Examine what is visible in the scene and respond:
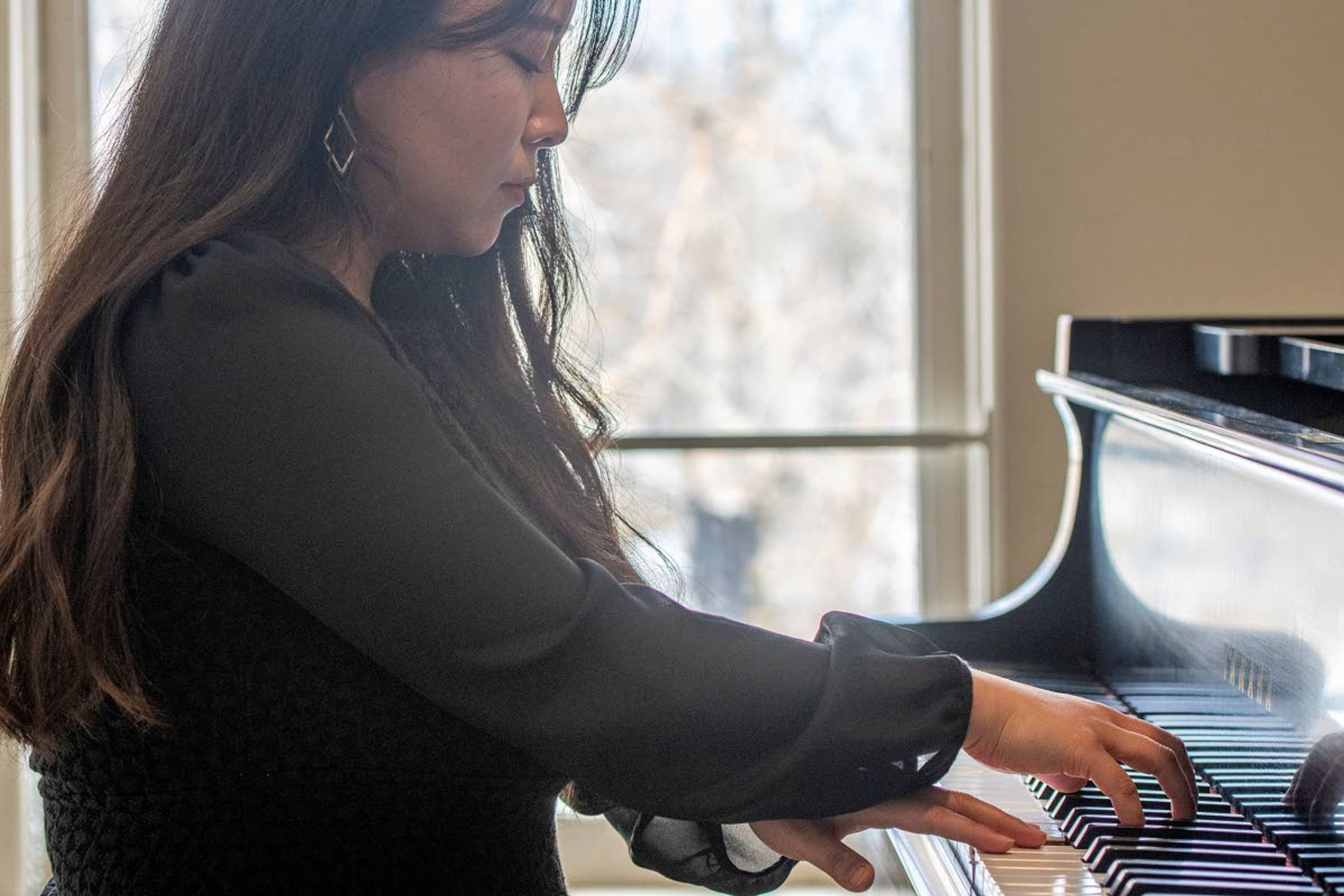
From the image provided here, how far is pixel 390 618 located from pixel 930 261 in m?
1.80

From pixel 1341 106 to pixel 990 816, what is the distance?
1.79 meters

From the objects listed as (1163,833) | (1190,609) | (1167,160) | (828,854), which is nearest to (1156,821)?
(1163,833)

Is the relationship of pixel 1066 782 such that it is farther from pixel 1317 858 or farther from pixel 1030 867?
pixel 1317 858

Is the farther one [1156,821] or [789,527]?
[789,527]

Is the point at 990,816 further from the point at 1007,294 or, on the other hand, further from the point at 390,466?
the point at 1007,294

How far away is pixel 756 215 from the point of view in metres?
2.51

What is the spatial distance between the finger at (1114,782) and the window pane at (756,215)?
1.63 metres

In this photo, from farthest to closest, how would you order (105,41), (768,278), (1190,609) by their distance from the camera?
(768,278)
(105,41)
(1190,609)

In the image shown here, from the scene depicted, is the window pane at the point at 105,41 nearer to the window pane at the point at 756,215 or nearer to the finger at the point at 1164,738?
the window pane at the point at 756,215

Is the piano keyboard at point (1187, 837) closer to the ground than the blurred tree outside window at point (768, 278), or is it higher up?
closer to the ground

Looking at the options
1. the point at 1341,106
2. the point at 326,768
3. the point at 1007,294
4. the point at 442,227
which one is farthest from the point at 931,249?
the point at 326,768

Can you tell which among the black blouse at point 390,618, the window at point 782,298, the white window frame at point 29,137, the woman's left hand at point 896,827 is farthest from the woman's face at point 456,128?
the white window frame at point 29,137

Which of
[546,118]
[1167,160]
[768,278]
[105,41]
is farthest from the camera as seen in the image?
[768,278]

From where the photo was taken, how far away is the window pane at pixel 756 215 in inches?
97.0
